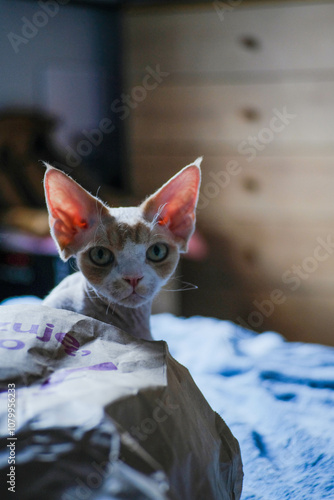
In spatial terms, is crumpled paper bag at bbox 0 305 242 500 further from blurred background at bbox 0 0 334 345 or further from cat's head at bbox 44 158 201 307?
blurred background at bbox 0 0 334 345

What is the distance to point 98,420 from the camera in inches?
20.7

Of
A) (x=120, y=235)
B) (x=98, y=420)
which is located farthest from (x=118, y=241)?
(x=98, y=420)

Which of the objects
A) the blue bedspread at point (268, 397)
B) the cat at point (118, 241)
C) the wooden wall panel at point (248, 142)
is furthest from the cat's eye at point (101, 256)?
the wooden wall panel at point (248, 142)

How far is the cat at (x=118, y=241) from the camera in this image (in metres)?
0.88

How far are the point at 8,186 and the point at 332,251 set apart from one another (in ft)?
4.77

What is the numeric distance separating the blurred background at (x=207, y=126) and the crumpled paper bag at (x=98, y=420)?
5.14ft

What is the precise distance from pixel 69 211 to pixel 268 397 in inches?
22.4

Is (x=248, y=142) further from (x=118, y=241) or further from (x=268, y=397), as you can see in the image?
(x=118, y=241)

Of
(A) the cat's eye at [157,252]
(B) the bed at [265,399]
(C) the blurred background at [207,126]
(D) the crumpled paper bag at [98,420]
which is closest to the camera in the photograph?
(D) the crumpled paper bag at [98,420]

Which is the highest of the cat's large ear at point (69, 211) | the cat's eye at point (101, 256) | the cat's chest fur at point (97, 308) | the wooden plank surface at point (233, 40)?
the wooden plank surface at point (233, 40)

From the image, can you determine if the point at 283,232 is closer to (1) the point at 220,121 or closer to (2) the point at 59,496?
(1) the point at 220,121

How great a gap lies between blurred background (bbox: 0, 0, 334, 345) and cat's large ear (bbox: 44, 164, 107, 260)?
1253 mm

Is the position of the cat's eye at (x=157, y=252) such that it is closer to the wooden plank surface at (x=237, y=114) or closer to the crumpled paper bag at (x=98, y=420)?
the crumpled paper bag at (x=98, y=420)

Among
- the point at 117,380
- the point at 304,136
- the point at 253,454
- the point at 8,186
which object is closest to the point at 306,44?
the point at 304,136
